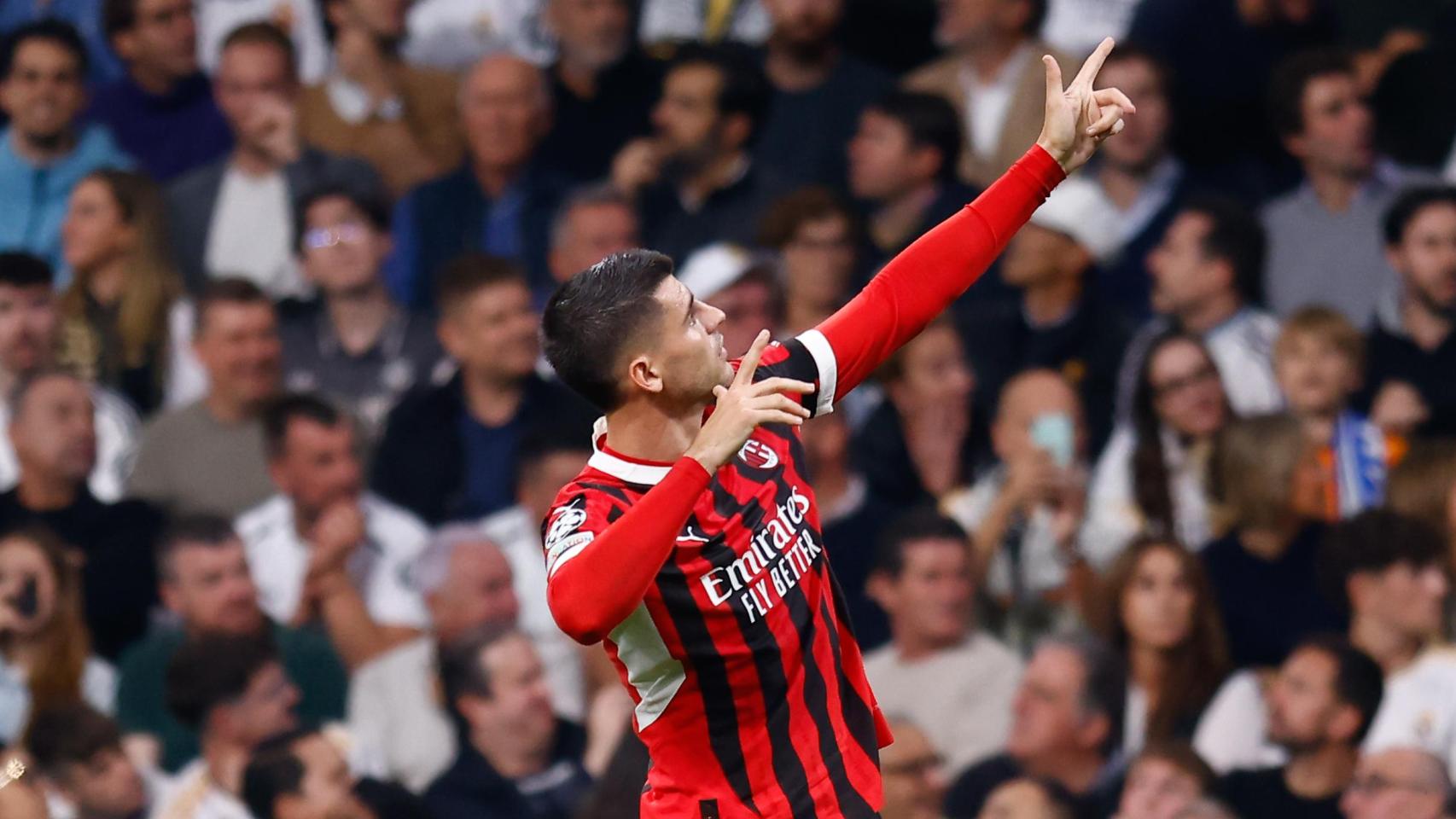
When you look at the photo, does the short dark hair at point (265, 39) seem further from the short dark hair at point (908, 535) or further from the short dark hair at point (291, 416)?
the short dark hair at point (908, 535)

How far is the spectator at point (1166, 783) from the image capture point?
19.3 feet

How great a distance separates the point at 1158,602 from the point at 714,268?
1818 millimetres

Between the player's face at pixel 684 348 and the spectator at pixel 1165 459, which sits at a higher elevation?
the player's face at pixel 684 348

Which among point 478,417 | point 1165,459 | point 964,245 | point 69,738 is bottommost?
point 69,738

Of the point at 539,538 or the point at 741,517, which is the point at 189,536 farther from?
the point at 741,517

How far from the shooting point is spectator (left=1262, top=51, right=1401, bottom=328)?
6453 millimetres

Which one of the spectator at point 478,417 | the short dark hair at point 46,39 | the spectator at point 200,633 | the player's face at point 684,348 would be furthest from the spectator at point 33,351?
the player's face at point 684,348

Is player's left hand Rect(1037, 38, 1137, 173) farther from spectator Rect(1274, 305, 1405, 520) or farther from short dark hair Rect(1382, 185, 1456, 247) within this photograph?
short dark hair Rect(1382, 185, 1456, 247)

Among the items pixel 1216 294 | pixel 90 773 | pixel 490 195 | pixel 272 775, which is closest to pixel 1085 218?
pixel 1216 294

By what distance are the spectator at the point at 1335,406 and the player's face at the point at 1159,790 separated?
90 centimetres

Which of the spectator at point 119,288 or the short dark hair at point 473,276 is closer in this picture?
the short dark hair at point 473,276

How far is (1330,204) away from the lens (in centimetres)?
651

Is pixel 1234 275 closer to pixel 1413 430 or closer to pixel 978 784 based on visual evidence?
pixel 1413 430

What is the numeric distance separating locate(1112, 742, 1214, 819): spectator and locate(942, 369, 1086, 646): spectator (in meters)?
0.54
